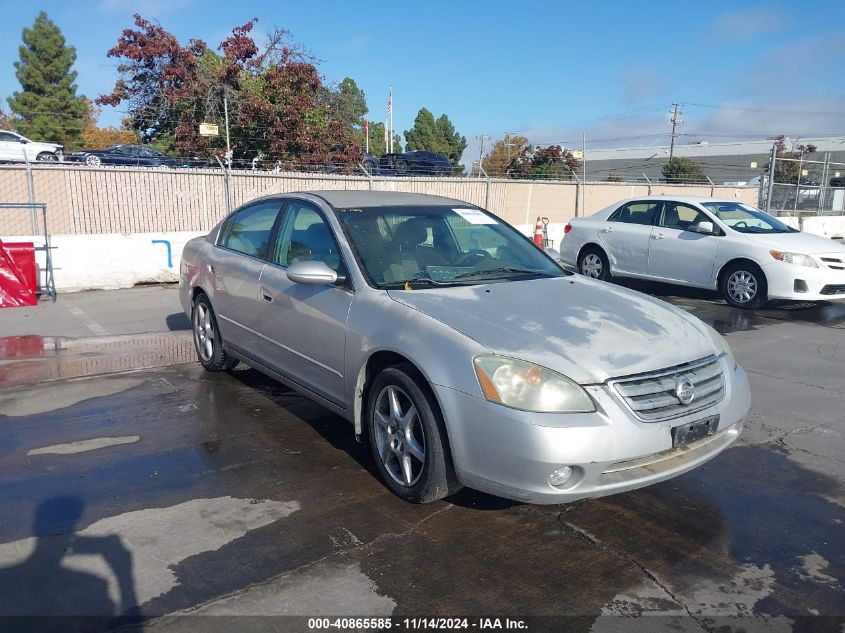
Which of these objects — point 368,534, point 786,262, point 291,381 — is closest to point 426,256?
point 291,381

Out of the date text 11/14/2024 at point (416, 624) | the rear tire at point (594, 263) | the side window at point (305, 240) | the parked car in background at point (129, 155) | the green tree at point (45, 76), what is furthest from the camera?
the green tree at point (45, 76)

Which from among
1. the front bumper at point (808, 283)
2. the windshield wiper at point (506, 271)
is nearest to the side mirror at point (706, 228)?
the front bumper at point (808, 283)

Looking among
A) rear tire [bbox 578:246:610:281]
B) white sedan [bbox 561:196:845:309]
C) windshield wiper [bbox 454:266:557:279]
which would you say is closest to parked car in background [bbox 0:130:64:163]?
rear tire [bbox 578:246:610:281]

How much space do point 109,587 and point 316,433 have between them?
6.55 feet

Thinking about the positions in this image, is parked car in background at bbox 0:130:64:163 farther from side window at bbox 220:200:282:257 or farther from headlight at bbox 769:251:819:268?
headlight at bbox 769:251:819:268

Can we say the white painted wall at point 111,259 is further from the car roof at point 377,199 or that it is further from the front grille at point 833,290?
the front grille at point 833,290

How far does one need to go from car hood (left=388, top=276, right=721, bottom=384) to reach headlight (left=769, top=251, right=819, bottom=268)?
6.06 metres

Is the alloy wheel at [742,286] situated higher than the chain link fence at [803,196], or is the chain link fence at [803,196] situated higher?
the chain link fence at [803,196]

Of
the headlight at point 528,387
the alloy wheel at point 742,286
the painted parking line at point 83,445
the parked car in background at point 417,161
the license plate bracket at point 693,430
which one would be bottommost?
the painted parking line at point 83,445

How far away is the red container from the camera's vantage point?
9492mm

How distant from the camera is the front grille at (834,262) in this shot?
30.3 ft

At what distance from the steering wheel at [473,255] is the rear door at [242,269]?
1.55 meters

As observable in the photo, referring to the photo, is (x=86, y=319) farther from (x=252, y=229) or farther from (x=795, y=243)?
(x=795, y=243)

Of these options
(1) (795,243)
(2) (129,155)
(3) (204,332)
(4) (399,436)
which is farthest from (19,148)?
(4) (399,436)
